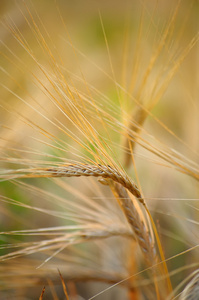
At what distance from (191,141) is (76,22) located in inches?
22.1

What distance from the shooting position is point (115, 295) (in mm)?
1198

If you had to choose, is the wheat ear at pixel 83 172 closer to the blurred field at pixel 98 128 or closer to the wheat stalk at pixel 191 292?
the wheat stalk at pixel 191 292

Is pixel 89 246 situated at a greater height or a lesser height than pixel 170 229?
lesser

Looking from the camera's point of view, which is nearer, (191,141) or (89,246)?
(191,141)

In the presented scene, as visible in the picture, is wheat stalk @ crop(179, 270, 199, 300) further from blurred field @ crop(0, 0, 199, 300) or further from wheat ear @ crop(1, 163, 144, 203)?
blurred field @ crop(0, 0, 199, 300)

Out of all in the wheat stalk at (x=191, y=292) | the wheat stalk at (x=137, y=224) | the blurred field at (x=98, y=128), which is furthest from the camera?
the blurred field at (x=98, y=128)

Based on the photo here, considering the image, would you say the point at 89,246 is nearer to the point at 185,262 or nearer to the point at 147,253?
the point at 185,262

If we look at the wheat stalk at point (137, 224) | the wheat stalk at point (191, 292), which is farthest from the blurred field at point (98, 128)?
the wheat stalk at point (191, 292)

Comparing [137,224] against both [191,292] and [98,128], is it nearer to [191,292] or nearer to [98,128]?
[191,292]

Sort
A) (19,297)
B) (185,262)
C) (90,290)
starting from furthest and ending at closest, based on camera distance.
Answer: (90,290) → (185,262) → (19,297)

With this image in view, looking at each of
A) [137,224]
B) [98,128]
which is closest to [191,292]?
[137,224]

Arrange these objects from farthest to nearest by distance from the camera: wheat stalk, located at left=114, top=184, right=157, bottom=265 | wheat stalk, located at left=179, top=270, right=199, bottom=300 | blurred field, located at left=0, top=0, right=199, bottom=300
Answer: blurred field, located at left=0, top=0, right=199, bottom=300
wheat stalk, located at left=114, top=184, right=157, bottom=265
wheat stalk, located at left=179, top=270, right=199, bottom=300

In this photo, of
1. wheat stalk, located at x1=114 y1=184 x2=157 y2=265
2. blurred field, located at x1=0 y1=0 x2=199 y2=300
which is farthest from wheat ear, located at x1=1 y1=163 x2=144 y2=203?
blurred field, located at x1=0 y1=0 x2=199 y2=300

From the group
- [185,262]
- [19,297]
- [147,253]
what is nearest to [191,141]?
[185,262]
